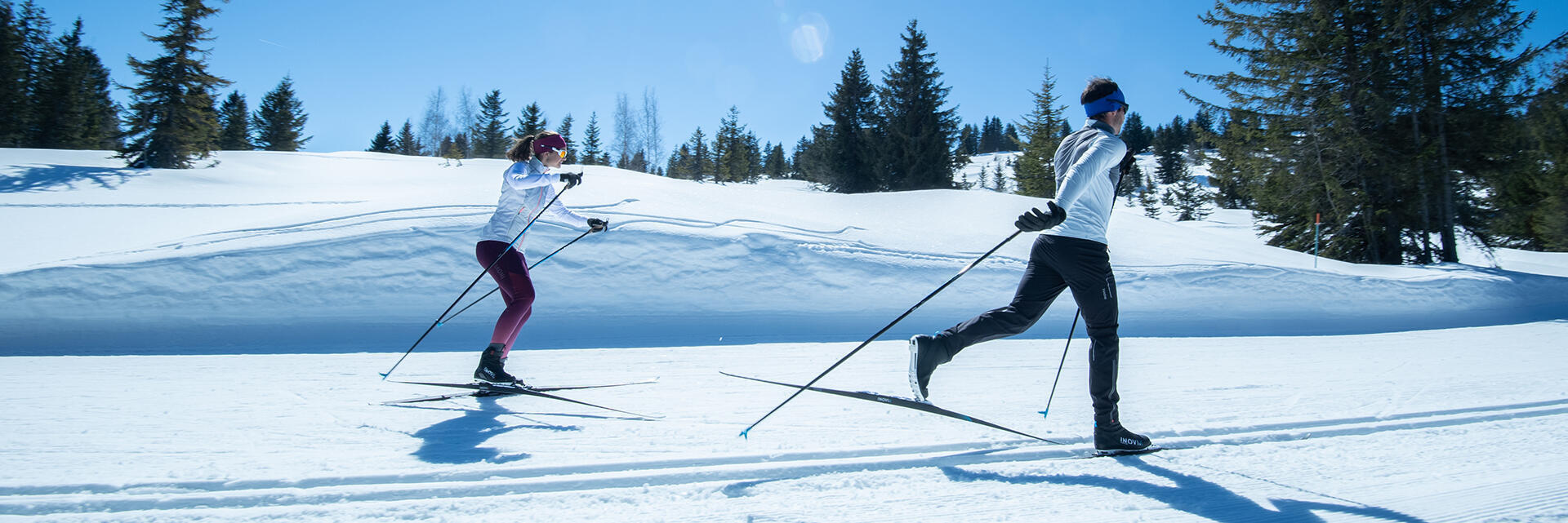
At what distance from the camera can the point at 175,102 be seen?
20344 mm

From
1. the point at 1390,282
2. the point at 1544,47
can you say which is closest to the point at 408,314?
the point at 1390,282

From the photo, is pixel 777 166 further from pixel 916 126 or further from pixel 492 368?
pixel 492 368

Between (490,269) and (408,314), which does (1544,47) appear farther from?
(408,314)

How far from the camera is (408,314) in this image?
19.2 feet

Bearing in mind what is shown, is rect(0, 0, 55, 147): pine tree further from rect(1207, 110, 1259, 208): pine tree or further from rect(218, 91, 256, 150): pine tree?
rect(1207, 110, 1259, 208): pine tree

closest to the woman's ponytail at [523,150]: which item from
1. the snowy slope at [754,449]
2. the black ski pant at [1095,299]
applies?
the snowy slope at [754,449]

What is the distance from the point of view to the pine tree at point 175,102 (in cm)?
2000

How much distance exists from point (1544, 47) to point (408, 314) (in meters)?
18.0

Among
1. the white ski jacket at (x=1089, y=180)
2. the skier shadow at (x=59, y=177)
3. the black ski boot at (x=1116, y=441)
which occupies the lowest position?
the black ski boot at (x=1116, y=441)

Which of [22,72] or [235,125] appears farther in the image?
[235,125]

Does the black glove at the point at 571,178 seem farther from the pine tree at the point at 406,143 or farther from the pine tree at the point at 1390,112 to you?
the pine tree at the point at 406,143

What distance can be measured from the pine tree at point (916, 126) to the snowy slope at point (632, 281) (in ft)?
59.6

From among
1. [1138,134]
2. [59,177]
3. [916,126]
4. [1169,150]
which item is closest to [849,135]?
[916,126]

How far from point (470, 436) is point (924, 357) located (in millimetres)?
2082
